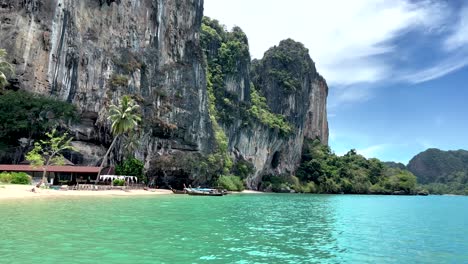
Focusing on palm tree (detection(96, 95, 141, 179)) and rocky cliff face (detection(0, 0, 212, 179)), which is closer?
rocky cliff face (detection(0, 0, 212, 179))

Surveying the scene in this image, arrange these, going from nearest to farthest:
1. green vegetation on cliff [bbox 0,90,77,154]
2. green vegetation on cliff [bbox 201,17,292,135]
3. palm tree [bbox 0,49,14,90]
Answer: palm tree [bbox 0,49,14,90], green vegetation on cliff [bbox 0,90,77,154], green vegetation on cliff [bbox 201,17,292,135]

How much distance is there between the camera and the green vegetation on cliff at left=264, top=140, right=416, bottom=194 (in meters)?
117

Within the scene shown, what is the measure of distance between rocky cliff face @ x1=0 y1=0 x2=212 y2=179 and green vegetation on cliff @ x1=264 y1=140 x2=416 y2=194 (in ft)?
144

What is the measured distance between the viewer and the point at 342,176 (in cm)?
12644

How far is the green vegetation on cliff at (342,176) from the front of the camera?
383 feet

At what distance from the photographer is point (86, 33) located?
62.6m

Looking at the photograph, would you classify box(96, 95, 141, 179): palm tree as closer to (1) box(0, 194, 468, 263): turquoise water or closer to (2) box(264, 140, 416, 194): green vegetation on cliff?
(1) box(0, 194, 468, 263): turquoise water

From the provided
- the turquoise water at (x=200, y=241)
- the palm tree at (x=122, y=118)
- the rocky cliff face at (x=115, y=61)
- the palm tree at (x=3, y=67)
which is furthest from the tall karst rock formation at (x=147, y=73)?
the turquoise water at (x=200, y=241)

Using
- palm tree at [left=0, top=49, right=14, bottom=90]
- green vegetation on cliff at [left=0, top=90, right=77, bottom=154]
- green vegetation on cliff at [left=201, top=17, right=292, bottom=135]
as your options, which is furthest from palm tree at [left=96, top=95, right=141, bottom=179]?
green vegetation on cliff at [left=201, top=17, right=292, bottom=135]

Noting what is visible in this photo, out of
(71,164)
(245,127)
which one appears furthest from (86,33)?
(245,127)

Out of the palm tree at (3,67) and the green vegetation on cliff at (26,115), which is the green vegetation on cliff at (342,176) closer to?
the green vegetation on cliff at (26,115)

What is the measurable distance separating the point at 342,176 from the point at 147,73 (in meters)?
79.8

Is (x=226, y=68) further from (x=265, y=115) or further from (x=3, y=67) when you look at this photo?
(x=3, y=67)

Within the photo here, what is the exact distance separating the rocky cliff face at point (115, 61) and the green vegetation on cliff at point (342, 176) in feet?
144
